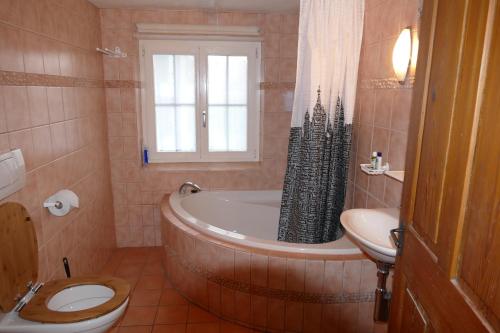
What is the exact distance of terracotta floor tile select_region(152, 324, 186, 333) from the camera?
7.74 feet

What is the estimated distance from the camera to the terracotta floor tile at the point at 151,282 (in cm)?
289

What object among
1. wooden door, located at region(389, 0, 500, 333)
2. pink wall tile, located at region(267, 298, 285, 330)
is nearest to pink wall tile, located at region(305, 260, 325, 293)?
pink wall tile, located at region(267, 298, 285, 330)

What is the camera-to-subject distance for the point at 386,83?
2215 mm

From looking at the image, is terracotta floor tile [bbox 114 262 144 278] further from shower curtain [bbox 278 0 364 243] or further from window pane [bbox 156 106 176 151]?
shower curtain [bbox 278 0 364 243]

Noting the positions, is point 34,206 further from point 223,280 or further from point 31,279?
point 223,280

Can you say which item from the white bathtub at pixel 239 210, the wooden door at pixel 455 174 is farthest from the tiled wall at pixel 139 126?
the wooden door at pixel 455 174

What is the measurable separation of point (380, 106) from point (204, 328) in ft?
6.14

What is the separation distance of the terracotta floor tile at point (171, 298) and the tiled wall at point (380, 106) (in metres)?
1.50

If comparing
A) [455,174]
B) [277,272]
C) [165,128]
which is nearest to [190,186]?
[165,128]

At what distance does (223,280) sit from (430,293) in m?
1.61

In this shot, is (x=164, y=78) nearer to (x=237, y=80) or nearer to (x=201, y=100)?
(x=201, y=100)

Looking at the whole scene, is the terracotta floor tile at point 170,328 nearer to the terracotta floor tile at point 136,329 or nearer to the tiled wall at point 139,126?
the terracotta floor tile at point 136,329

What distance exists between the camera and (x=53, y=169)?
7.40 feet

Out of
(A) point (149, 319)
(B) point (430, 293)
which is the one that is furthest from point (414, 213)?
(A) point (149, 319)
